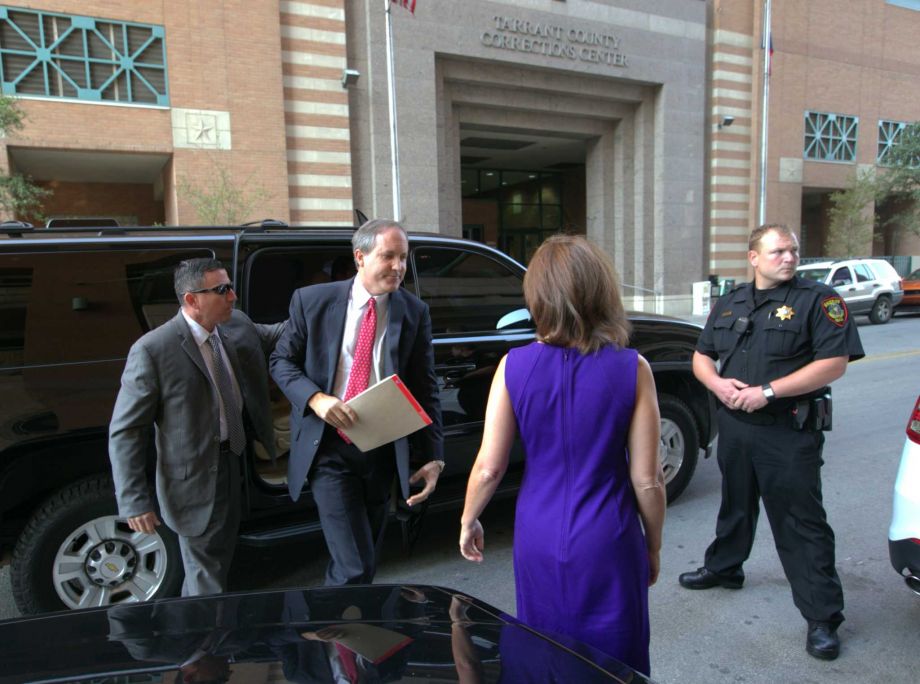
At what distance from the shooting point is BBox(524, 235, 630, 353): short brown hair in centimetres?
177

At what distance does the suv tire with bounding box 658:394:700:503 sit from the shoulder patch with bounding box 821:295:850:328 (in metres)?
1.67

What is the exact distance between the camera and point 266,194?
15.8m

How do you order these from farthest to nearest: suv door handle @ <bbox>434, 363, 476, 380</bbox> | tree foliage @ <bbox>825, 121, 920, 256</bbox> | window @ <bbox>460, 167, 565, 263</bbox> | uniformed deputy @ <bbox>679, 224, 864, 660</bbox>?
window @ <bbox>460, 167, 565, 263</bbox>
tree foliage @ <bbox>825, 121, 920, 256</bbox>
suv door handle @ <bbox>434, 363, 476, 380</bbox>
uniformed deputy @ <bbox>679, 224, 864, 660</bbox>

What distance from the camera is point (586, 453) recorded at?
5.80ft

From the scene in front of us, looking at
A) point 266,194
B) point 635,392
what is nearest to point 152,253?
point 635,392

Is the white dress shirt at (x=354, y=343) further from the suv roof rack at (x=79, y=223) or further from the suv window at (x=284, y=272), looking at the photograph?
the suv roof rack at (x=79, y=223)

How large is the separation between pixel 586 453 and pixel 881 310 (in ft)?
63.4

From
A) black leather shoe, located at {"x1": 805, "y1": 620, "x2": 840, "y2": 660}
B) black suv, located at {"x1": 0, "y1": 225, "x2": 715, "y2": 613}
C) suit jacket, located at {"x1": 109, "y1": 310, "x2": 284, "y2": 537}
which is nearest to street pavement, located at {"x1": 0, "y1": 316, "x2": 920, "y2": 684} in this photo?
black leather shoe, located at {"x1": 805, "y1": 620, "x2": 840, "y2": 660}

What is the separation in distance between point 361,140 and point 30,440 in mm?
15522

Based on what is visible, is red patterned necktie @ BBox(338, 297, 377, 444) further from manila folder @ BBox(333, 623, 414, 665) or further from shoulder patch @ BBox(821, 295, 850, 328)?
shoulder patch @ BBox(821, 295, 850, 328)

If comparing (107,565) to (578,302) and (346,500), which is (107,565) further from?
(578,302)

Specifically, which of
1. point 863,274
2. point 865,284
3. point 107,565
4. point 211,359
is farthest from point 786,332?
point 863,274

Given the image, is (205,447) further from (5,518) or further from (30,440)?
(5,518)

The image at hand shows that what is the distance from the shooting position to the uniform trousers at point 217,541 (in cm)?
268
